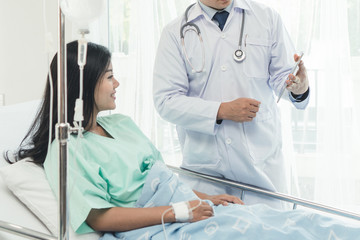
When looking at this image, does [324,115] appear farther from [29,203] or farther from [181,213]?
[29,203]

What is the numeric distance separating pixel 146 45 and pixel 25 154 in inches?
65.0

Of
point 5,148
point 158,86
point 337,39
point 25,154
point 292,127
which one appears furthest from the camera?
point 292,127

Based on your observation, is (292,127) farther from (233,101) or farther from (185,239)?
(185,239)

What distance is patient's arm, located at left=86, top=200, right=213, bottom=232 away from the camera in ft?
4.24

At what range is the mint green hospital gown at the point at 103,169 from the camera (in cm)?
127

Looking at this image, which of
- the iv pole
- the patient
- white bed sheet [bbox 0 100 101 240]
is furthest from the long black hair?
the iv pole

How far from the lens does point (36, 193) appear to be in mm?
1350

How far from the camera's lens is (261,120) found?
5.62 ft

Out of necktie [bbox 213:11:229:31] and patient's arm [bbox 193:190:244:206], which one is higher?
necktie [bbox 213:11:229:31]

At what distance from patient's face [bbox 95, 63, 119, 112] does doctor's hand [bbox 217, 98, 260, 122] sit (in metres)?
0.41

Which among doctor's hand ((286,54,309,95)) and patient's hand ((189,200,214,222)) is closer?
patient's hand ((189,200,214,222))

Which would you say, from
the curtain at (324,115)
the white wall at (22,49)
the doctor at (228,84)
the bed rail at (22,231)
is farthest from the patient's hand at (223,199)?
the white wall at (22,49)

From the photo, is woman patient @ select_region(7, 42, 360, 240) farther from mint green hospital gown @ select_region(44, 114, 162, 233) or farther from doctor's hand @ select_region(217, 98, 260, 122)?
doctor's hand @ select_region(217, 98, 260, 122)

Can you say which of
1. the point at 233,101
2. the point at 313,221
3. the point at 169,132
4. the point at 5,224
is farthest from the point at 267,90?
the point at 169,132
